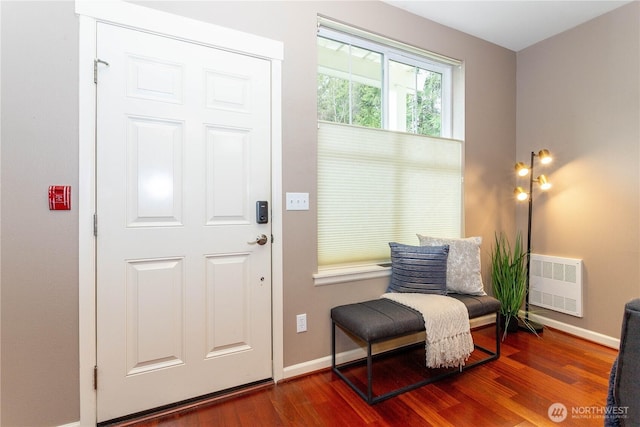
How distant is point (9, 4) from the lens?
1.41m

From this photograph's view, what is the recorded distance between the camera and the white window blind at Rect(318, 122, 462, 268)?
7.29ft

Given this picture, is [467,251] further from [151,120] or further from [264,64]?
[151,120]

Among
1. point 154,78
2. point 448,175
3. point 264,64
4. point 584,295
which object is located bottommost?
point 584,295

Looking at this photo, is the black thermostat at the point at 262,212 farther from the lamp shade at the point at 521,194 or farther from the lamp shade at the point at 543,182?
the lamp shade at the point at 543,182

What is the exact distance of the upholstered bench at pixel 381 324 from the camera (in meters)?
1.77

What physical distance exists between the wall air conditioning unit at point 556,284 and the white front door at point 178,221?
2.61 m

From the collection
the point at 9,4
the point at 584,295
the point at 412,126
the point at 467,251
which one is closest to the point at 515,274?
the point at 584,295

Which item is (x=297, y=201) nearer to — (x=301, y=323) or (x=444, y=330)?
(x=301, y=323)

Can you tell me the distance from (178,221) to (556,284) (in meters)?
3.22

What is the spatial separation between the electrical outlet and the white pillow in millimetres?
1097

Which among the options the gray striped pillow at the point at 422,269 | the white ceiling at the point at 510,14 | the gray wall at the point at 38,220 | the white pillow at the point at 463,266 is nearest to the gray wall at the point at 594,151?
the white ceiling at the point at 510,14

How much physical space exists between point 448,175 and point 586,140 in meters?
1.17

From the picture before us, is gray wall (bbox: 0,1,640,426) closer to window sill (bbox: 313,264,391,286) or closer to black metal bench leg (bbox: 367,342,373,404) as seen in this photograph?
window sill (bbox: 313,264,391,286)

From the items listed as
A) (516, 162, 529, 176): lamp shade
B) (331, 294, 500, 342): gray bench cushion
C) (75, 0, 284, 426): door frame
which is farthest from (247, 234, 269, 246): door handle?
(516, 162, 529, 176): lamp shade
